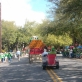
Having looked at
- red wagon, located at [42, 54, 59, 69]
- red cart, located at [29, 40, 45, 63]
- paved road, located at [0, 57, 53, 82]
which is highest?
red cart, located at [29, 40, 45, 63]

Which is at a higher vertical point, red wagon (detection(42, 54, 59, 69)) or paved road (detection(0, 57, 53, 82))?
red wagon (detection(42, 54, 59, 69))

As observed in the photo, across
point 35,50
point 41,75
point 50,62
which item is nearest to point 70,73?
point 41,75

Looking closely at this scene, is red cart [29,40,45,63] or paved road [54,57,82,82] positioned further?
red cart [29,40,45,63]

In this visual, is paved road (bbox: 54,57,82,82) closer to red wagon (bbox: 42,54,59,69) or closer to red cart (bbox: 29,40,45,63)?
red wagon (bbox: 42,54,59,69)

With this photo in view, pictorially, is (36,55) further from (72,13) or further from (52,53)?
(72,13)

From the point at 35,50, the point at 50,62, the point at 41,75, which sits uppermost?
the point at 35,50

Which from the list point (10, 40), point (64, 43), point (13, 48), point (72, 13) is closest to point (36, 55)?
point (72, 13)

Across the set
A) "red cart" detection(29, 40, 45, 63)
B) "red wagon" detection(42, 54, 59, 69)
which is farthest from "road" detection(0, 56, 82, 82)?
"red cart" detection(29, 40, 45, 63)

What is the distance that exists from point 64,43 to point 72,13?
64.4 metres

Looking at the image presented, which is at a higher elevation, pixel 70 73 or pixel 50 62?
pixel 50 62

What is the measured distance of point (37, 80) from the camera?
14719mm

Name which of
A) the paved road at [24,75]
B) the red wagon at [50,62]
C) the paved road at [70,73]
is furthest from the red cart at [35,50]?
the paved road at [24,75]

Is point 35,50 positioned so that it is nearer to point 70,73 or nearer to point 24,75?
point 70,73

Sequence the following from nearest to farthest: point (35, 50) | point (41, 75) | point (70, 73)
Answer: point (41, 75), point (70, 73), point (35, 50)
